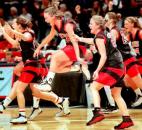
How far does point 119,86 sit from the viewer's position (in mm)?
7445

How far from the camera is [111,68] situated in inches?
288

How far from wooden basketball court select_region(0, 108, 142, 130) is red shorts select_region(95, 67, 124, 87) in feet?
2.36

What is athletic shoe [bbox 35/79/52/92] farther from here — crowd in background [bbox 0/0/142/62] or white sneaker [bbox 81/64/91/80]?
crowd in background [bbox 0/0/142/62]

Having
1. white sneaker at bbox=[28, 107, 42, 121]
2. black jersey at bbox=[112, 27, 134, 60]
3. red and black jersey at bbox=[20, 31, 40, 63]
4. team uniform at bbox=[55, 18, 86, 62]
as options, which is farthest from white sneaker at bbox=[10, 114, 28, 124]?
black jersey at bbox=[112, 27, 134, 60]

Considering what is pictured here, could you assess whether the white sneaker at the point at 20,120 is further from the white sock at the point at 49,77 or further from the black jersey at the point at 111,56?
the black jersey at the point at 111,56

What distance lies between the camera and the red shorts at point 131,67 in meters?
9.17

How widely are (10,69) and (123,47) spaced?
A: 2853 millimetres

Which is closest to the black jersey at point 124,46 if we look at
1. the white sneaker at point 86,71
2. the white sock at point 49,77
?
the white sneaker at point 86,71

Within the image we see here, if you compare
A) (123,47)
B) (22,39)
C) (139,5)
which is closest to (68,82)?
(123,47)

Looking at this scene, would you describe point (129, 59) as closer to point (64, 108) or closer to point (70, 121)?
point (64, 108)

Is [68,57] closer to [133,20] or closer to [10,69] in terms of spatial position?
[133,20]

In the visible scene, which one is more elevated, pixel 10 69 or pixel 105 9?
pixel 105 9

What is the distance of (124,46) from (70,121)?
5.74 feet

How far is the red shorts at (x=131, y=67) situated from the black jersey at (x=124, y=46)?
8cm
